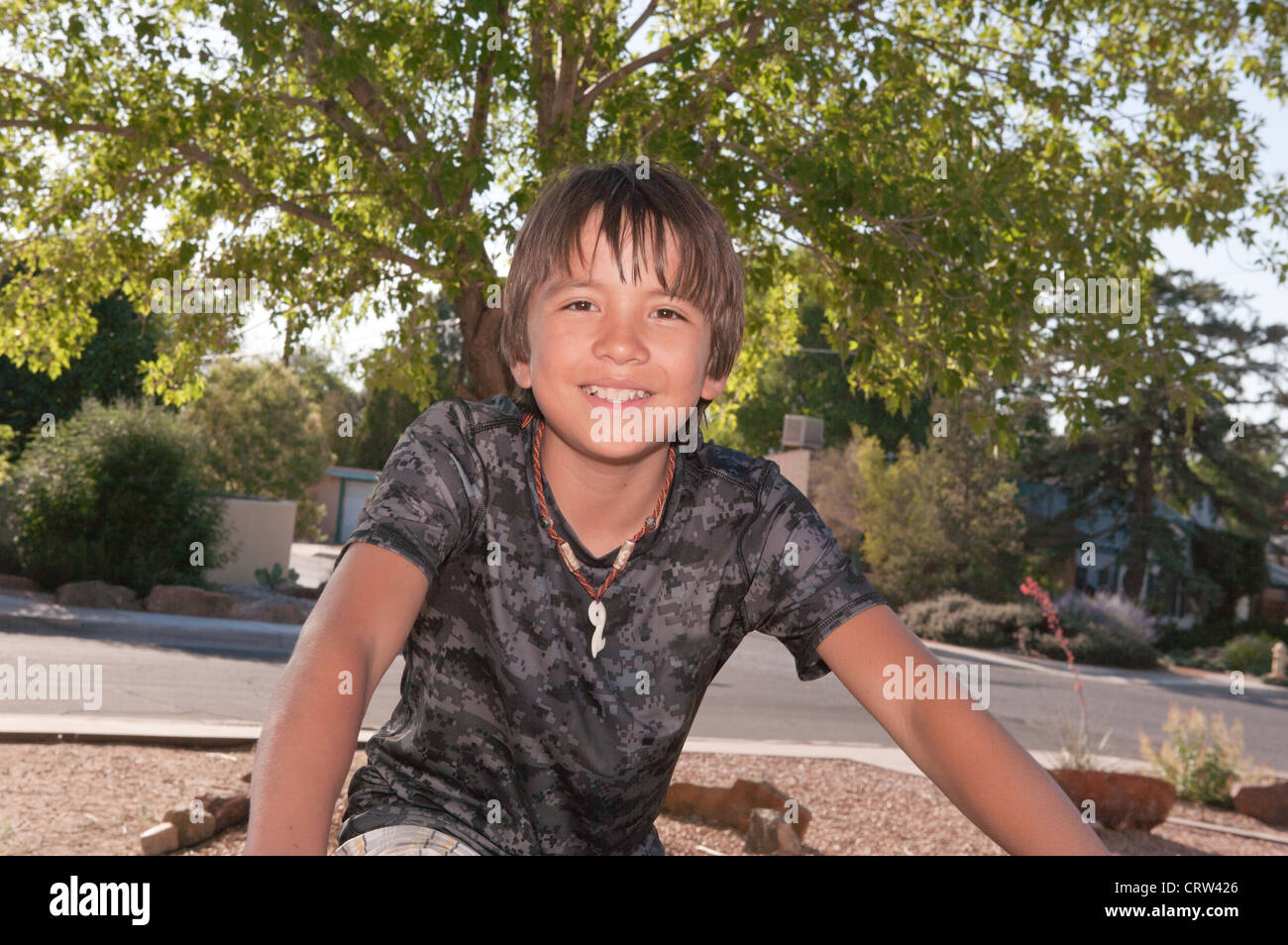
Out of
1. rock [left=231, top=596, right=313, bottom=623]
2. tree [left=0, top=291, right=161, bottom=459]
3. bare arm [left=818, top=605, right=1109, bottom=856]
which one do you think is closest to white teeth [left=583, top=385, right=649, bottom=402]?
bare arm [left=818, top=605, right=1109, bottom=856]

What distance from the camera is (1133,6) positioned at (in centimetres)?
695

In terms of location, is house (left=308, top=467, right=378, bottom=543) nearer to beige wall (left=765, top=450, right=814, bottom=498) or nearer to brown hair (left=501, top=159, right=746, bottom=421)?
beige wall (left=765, top=450, right=814, bottom=498)

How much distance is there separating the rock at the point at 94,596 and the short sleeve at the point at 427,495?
16605mm

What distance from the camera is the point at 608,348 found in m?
2.03

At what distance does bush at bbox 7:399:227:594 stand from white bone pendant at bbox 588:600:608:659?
17.7m

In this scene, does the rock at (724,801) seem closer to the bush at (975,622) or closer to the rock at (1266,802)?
the rock at (1266,802)

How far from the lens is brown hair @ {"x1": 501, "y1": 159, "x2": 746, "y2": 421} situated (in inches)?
82.0

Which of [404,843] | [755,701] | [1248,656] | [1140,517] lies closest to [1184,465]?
[1140,517]

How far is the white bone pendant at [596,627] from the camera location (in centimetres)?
205

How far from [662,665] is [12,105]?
6116 millimetres
